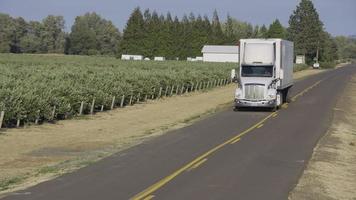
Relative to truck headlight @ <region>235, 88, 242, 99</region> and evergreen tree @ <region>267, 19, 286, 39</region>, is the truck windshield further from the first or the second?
evergreen tree @ <region>267, 19, 286, 39</region>

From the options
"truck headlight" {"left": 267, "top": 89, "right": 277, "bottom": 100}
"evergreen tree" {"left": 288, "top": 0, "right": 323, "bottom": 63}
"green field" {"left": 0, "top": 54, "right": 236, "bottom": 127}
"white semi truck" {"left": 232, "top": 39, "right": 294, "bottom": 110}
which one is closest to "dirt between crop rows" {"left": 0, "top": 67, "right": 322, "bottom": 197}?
"green field" {"left": 0, "top": 54, "right": 236, "bottom": 127}

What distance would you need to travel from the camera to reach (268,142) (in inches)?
758

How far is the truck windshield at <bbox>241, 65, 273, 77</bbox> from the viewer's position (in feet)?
106

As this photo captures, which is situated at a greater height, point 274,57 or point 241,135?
point 274,57

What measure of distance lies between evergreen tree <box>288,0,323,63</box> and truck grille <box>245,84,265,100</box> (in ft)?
384

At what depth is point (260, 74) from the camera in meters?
32.3

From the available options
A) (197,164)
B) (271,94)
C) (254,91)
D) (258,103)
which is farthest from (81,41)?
(197,164)

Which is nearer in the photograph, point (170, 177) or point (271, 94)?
point (170, 177)

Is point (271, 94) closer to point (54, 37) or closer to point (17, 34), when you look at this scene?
point (17, 34)

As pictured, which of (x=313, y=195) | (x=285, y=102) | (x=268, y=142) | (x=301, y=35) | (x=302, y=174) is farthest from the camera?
(x=301, y=35)

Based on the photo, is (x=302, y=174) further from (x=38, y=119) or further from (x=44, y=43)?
(x=44, y=43)

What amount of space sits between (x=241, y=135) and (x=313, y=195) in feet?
32.4

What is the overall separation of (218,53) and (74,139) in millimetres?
126838

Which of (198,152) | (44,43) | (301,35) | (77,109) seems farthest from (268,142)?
(44,43)
